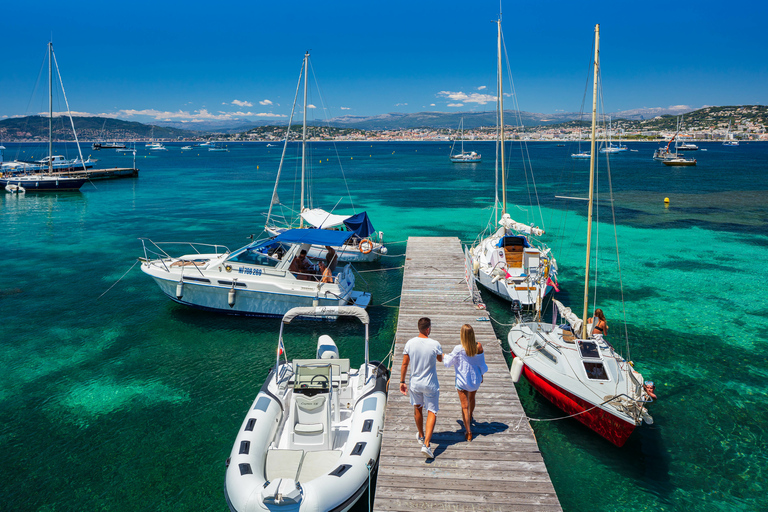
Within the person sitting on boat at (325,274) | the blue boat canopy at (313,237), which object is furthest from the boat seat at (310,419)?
the blue boat canopy at (313,237)

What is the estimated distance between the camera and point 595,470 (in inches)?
340

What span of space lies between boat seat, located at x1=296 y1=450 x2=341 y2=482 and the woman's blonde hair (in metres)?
2.91

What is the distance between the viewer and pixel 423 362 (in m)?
6.37

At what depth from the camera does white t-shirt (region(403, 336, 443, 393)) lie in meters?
6.34

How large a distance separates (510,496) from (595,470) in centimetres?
361

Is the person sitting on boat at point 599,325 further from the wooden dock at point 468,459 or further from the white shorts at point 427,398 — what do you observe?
the white shorts at point 427,398

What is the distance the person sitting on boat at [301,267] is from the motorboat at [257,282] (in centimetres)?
4

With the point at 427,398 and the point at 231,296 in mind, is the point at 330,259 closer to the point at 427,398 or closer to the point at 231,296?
the point at 231,296

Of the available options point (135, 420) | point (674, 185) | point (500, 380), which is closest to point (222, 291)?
point (135, 420)

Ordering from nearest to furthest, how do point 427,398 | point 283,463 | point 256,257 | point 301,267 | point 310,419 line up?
point 427,398 → point 283,463 → point 310,419 → point 256,257 → point 301,267

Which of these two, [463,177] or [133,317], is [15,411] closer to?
[133,317]

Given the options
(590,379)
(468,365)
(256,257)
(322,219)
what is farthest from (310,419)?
(322,219)

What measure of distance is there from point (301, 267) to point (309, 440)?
8975 mm

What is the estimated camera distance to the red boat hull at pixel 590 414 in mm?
8766
